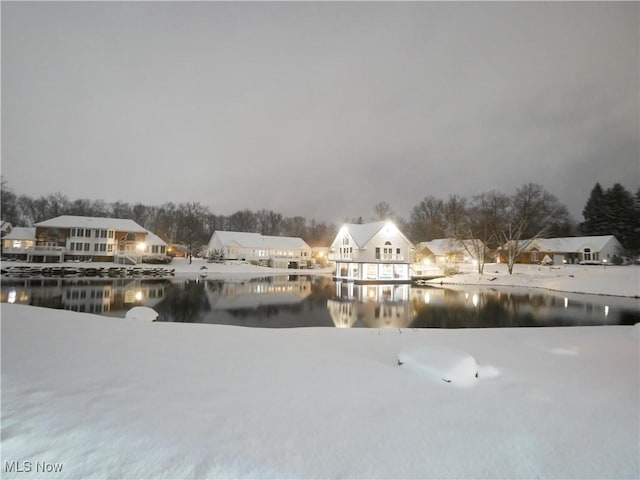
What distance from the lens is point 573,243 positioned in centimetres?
5122

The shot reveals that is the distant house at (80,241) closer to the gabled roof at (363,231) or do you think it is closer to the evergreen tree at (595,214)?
the gabled roof at (363,231)

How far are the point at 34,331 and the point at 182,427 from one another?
7.85 m

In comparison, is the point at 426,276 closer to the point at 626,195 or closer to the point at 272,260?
the point at 272,260

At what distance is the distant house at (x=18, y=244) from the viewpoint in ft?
137

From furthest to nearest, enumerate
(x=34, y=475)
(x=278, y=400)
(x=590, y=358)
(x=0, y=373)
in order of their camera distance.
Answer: (x=590, y=358) < (x=0, y=373) < (x=278, y=400) < (x=34, y=475)

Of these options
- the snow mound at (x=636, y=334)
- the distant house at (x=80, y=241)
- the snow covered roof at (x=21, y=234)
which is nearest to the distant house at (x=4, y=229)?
the snow covered roof at (x=21, y=234)

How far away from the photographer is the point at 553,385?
5.74 m

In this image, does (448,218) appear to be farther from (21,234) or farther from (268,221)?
(21,234)

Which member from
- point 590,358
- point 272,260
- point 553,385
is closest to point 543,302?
point 590,358

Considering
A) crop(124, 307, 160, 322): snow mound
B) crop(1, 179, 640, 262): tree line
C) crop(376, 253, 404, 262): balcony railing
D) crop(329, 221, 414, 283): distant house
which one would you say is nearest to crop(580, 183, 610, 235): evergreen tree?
crop(1, 179, 640, 262): tree line

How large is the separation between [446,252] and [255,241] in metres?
34.6

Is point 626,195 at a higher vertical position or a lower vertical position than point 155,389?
higher

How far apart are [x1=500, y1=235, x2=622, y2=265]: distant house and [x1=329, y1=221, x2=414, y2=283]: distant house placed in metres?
26.2

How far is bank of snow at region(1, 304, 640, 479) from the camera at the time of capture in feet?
10.9
